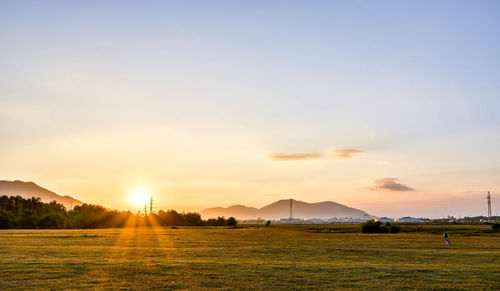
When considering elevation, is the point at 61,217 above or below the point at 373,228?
above

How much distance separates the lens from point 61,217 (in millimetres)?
143250

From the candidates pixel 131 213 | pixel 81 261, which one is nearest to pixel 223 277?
pixel 81 261

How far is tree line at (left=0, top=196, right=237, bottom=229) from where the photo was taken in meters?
136

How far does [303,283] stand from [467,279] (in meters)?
8.87

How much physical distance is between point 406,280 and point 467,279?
337 cm

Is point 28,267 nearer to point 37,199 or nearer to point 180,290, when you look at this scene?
point 180,290

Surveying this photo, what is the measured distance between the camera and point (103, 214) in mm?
148250

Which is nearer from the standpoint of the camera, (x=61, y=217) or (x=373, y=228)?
(x=373, y=228)

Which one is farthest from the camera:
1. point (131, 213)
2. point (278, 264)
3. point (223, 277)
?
point (131, 213)

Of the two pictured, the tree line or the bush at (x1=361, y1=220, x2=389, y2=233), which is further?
the tree line

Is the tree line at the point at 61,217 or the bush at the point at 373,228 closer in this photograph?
the bush at the point at 373,228

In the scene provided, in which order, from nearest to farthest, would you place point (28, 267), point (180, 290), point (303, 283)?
point (180, 290)
point (303, 283)
point (28, 267)

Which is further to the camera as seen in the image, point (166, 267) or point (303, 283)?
point (166, 267)

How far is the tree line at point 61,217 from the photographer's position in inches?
5354
